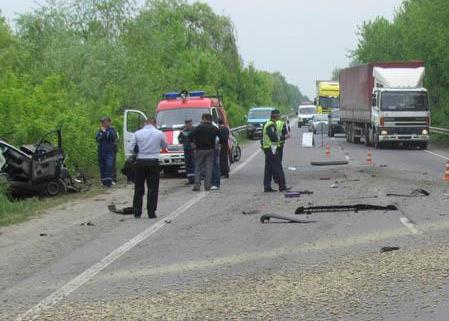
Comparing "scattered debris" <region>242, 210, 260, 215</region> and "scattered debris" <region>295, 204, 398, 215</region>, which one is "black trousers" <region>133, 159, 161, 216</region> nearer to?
"scattered debris" <region>242, 210, 260, 215</region>

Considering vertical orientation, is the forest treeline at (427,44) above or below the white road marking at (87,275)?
above

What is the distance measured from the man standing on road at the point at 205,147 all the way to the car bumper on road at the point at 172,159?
3.69 metres

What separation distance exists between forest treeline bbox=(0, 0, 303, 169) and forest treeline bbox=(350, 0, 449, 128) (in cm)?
1176

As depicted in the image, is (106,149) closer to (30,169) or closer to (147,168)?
(30,169)

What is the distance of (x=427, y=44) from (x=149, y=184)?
3301 cm

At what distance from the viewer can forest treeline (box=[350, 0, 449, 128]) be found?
40.2 metres

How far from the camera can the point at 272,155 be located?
1675 centimetres

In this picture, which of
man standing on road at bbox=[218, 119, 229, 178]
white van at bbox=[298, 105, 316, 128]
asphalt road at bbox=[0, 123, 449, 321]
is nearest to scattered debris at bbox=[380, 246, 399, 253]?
asphalt road at bbox=[0, 123, 449, 321]

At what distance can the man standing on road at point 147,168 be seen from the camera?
1276cm

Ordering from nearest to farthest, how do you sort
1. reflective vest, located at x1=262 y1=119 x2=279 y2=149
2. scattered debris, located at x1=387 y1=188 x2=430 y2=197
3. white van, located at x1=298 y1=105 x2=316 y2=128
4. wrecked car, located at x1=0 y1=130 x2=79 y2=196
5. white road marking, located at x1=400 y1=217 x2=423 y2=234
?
white road marking, located at x1=400 y1=217 x2=423 y2=234
scattered debris, located at x1=387 y1=188 x2=430 y2=197
wrecked car, located at x1=0 y1=130 x2=79 y2=196
reflective vest, located at x1=262 y1=119 x2=279 y2=149
white van, located at x1=298 y1=105 x2=316 y2=128

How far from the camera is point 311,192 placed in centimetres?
1609

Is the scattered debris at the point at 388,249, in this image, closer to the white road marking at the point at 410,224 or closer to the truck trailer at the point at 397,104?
the white road marking at the point at 410,224

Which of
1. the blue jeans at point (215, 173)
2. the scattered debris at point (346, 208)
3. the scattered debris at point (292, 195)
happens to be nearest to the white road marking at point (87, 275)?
the scattered debris at point (346, 208)

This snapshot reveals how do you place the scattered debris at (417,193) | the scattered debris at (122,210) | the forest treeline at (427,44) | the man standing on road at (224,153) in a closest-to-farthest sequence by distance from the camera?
the scattered debris at (122,210) → the scattered debris at (417,193) → the man standing on road at (224,153) → the forest treeline at (427,44)
